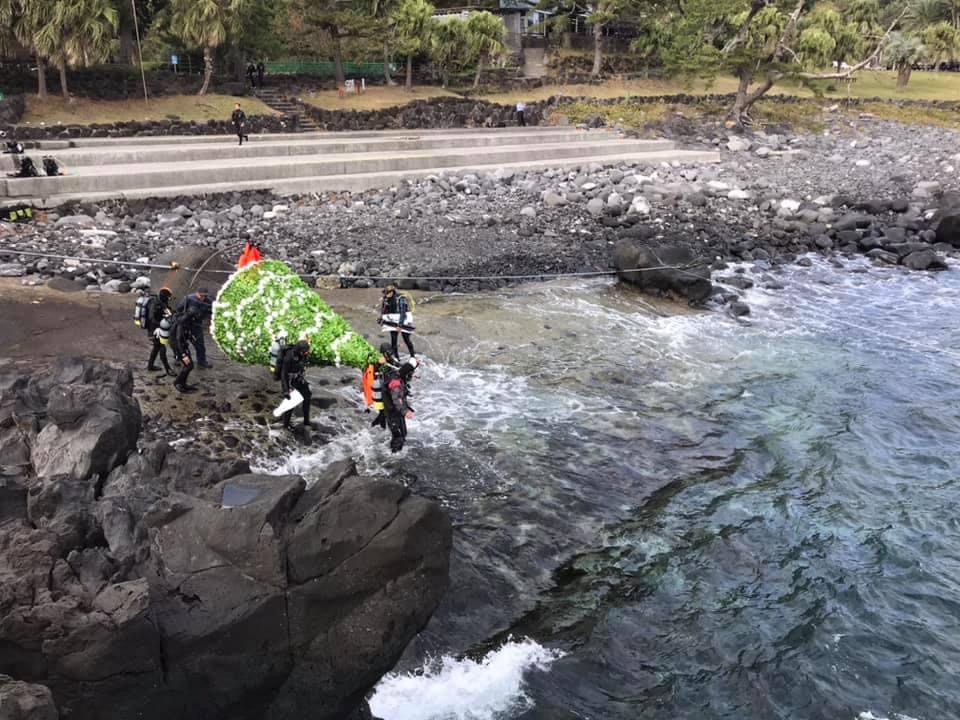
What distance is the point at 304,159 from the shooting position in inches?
1193

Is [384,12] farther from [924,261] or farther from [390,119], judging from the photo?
[924,261]

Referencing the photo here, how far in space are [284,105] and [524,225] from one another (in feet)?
61.4

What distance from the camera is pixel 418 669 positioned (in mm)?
8141

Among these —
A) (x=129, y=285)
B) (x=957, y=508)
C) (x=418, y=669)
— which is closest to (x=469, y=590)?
(x=418, y=669)

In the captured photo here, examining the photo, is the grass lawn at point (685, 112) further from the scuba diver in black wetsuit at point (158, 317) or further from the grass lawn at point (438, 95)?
the scuba diver in black wetsuit at point (158, 317)

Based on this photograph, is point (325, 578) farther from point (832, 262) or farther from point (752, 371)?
point (832, 262)

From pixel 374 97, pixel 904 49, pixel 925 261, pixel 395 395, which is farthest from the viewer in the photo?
pixel 904 49

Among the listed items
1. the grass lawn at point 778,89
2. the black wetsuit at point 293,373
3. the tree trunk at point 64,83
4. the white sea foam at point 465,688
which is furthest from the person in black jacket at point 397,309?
the grass lawn at point 778,89

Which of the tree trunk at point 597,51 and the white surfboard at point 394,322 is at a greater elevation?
the tree trunk at point 597,51

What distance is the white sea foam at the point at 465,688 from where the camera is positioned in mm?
7680

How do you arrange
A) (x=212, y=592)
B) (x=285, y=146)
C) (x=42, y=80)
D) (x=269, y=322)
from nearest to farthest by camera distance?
1. (x=212, y=592)
2. (x=269, y=322)
3. (x=285, y=146)
4. (x=42, y=80)

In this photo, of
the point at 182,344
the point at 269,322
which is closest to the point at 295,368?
the point at 269,322

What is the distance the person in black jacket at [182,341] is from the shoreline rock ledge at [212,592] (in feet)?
Result: 15.7

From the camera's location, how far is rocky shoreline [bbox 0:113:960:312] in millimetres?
20609
